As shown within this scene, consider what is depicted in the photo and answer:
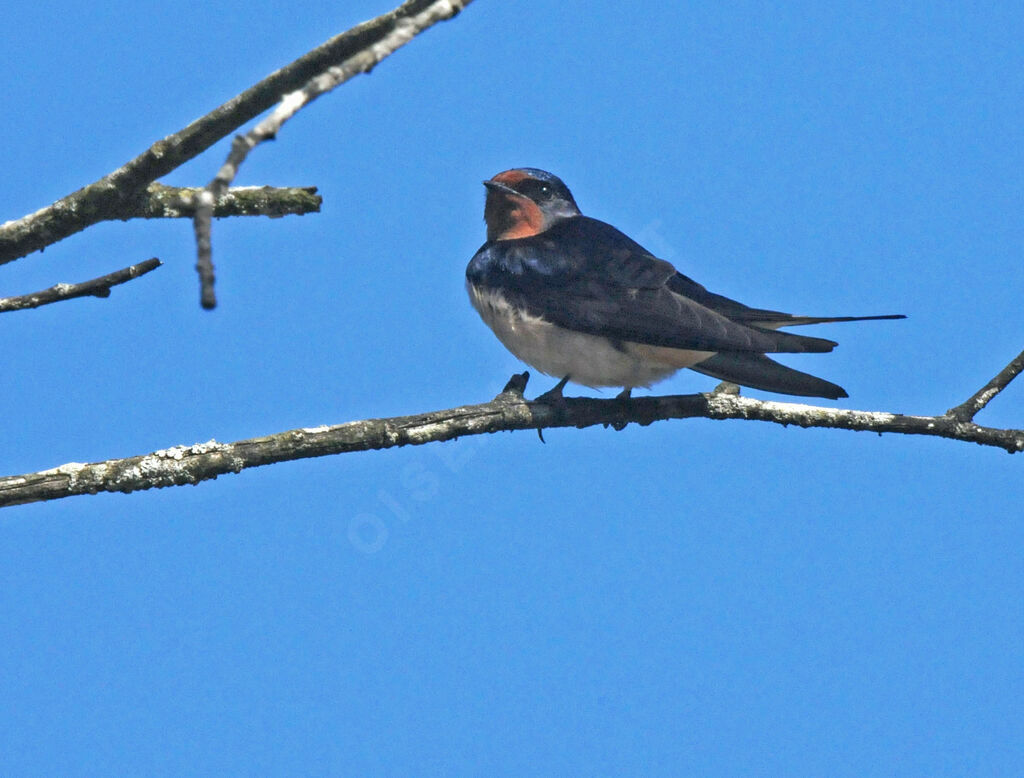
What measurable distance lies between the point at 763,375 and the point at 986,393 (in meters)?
1.00

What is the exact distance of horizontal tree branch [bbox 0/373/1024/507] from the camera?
3735mm

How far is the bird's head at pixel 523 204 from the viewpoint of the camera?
251 inches

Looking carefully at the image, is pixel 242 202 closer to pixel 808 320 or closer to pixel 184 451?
pixel 184 451

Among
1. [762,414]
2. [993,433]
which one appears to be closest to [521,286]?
[762,414]

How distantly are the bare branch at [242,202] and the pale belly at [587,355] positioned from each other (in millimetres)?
2202

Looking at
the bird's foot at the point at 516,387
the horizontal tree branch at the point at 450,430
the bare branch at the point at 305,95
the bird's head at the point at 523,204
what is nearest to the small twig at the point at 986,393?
the horizontal tree branch at the point at 450,430

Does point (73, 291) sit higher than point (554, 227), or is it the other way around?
point (554, 227)

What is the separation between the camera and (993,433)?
4.79m

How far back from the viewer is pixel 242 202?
346cm

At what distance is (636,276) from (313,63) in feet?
11.1

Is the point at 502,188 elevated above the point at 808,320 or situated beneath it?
elevated above

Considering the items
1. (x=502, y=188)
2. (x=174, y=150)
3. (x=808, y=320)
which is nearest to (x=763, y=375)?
(x=808, y=320)

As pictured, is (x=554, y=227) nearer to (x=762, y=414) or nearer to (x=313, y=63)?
(x=762, y=414)

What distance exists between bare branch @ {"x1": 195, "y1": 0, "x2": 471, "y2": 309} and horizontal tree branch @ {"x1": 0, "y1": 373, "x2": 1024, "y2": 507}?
74.1 inches
